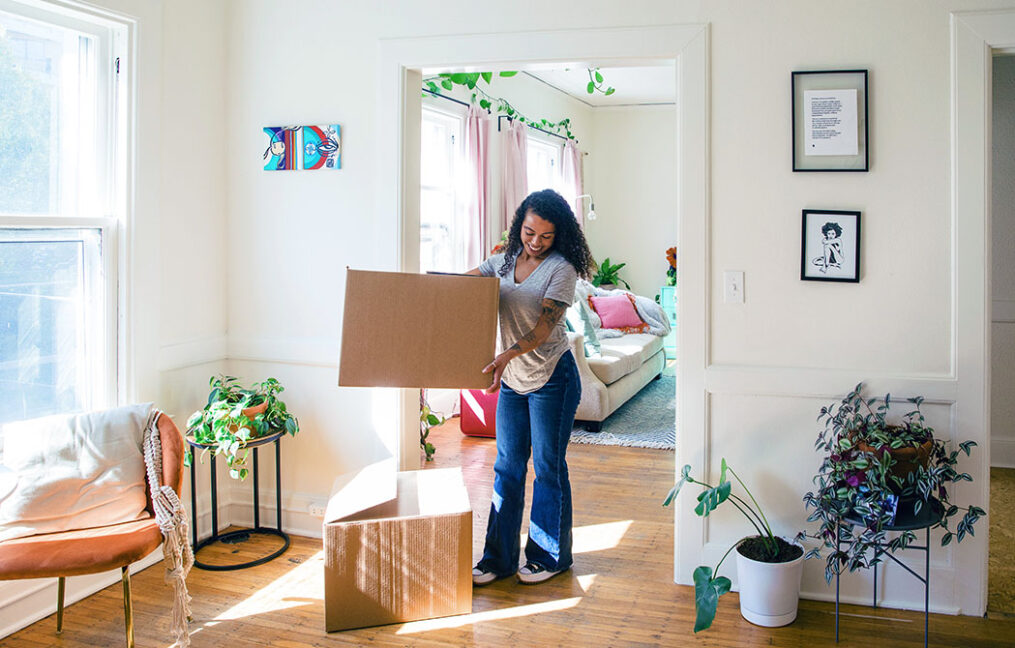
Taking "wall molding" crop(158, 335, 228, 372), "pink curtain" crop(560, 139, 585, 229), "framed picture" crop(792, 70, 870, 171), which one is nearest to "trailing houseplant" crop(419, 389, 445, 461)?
"wall molding" crop(158, 335, 228, 372)

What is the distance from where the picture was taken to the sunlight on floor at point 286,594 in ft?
8.99

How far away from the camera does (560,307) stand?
274cm

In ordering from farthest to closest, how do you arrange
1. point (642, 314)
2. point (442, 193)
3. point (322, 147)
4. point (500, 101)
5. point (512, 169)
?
1. point (642, 314)
2. point (512, 169)
3. point (500, 101)
4. point (442, 193)
5. point (322, 147)

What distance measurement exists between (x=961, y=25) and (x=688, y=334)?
130 cm

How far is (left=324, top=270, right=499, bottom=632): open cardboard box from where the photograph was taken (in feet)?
8.49

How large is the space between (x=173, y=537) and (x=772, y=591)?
6.13ft

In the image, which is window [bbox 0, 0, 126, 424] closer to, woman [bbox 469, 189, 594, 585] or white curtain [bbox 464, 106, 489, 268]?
woman [bbox 469, 189, 594, 585]

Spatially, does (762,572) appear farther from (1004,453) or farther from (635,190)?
(635,190)

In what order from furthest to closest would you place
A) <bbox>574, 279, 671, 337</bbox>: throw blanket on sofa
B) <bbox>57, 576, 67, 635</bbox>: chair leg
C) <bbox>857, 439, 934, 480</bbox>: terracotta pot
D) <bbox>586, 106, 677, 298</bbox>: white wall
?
<bbox>586, 106, 677, 298</bbox>: white wall → <bbox>574, 279, 671, 337</bbox>: throw blanket on sofa → <bbox>57, 576, 67, 635</bbox>: chair leg → <bbox>857, 439, 934, 480</bbox>: terracotta pot

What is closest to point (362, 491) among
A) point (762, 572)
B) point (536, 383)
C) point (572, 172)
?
point (536, 383)

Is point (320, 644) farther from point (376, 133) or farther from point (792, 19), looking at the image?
point (792, 19)

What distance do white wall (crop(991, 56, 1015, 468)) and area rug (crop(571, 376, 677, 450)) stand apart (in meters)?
1.78

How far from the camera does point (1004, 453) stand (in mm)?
4559

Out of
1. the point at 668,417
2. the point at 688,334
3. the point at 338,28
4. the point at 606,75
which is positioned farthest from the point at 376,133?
the point at 606,75
